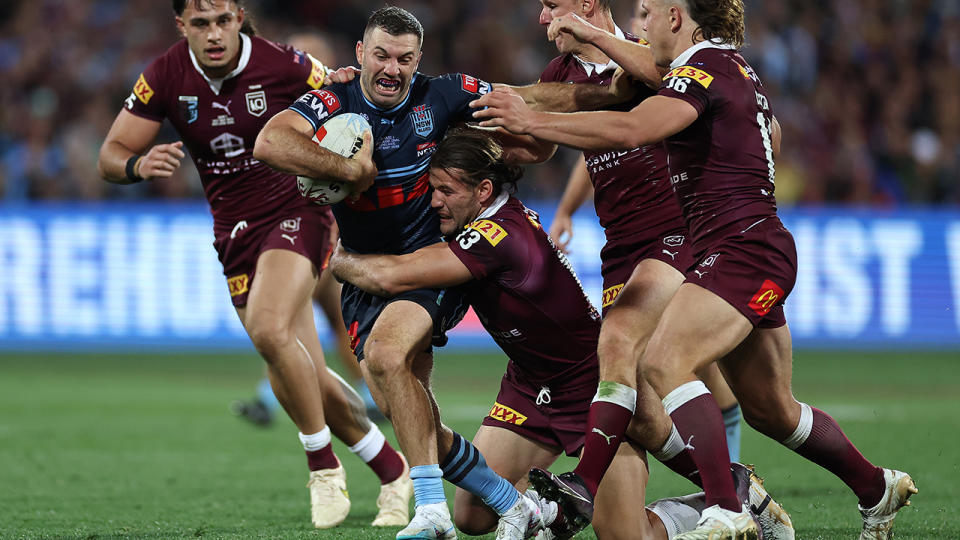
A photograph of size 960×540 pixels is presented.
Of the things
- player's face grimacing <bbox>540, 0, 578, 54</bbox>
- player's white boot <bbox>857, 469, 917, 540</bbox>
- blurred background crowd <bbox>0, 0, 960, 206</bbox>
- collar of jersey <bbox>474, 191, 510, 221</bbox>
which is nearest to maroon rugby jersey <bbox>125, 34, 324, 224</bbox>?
player's face grimacing <bbox>540, 0, 578, 54</bbox>

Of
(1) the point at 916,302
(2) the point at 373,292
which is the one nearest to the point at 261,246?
(2) the point at 373,292

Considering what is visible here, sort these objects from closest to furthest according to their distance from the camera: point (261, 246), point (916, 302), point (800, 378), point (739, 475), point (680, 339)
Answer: point (680, 339), point (739, 475), point (261, 246), point (800, 378), point (916, 302)

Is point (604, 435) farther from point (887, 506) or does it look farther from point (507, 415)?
point (887, 506)

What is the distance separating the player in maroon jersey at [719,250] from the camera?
4.63m

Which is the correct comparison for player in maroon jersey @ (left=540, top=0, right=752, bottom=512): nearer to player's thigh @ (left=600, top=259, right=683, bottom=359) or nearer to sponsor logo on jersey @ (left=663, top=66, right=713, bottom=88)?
player's thigh @ (left=600, top=259, right=683, bottom=359)

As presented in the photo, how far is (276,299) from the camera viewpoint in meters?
6.23

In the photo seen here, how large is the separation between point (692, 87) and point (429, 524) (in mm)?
2043

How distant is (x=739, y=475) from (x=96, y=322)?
11.0 metres

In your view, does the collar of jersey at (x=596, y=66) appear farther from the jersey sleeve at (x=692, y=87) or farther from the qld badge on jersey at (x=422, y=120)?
the jersey sleeve at (x=692, y=87)

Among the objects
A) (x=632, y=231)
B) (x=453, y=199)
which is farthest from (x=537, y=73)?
(x=453, y=199)

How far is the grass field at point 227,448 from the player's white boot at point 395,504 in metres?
0.15

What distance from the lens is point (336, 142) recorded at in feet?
16.8

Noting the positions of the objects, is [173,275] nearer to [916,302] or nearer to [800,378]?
[800,378]

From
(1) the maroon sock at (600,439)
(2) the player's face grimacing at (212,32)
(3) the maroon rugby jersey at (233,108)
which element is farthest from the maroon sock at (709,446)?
(2) the player's face grimacing at (212,32)
